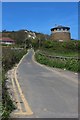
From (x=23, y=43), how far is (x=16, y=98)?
111m

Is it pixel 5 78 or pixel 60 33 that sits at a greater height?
pixel 60 33

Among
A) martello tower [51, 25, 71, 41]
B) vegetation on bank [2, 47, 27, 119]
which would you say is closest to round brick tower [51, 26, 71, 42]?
martello tower [51, 25, 71, 41]

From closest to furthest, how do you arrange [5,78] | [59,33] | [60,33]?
[5,78]
[59,33]
[60,33]

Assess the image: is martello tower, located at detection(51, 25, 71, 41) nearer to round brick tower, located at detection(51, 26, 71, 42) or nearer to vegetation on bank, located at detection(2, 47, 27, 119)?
round brick tower, located at detection(51, 26, 71, 42)

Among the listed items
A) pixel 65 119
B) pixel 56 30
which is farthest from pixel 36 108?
pixel 56 30

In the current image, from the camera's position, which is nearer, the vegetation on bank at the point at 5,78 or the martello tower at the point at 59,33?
the vegetation on bank at the point at 5,78

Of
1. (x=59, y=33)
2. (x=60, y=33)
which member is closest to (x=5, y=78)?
(x=59, y=33)

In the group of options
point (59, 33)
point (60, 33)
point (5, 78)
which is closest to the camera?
point (5, 78)

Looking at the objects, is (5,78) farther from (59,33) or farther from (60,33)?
(60,33)

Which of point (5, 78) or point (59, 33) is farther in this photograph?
point (59, 33)

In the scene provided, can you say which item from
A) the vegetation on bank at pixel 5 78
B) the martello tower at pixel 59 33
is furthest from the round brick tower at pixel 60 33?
the vegetation on bank at pixel 5 78

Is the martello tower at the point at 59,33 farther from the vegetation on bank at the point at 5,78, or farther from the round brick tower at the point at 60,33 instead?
the vegetation on bank at the point at 5,78

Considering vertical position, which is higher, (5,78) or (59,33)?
(59,33)

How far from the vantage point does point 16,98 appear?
12.4 meters
